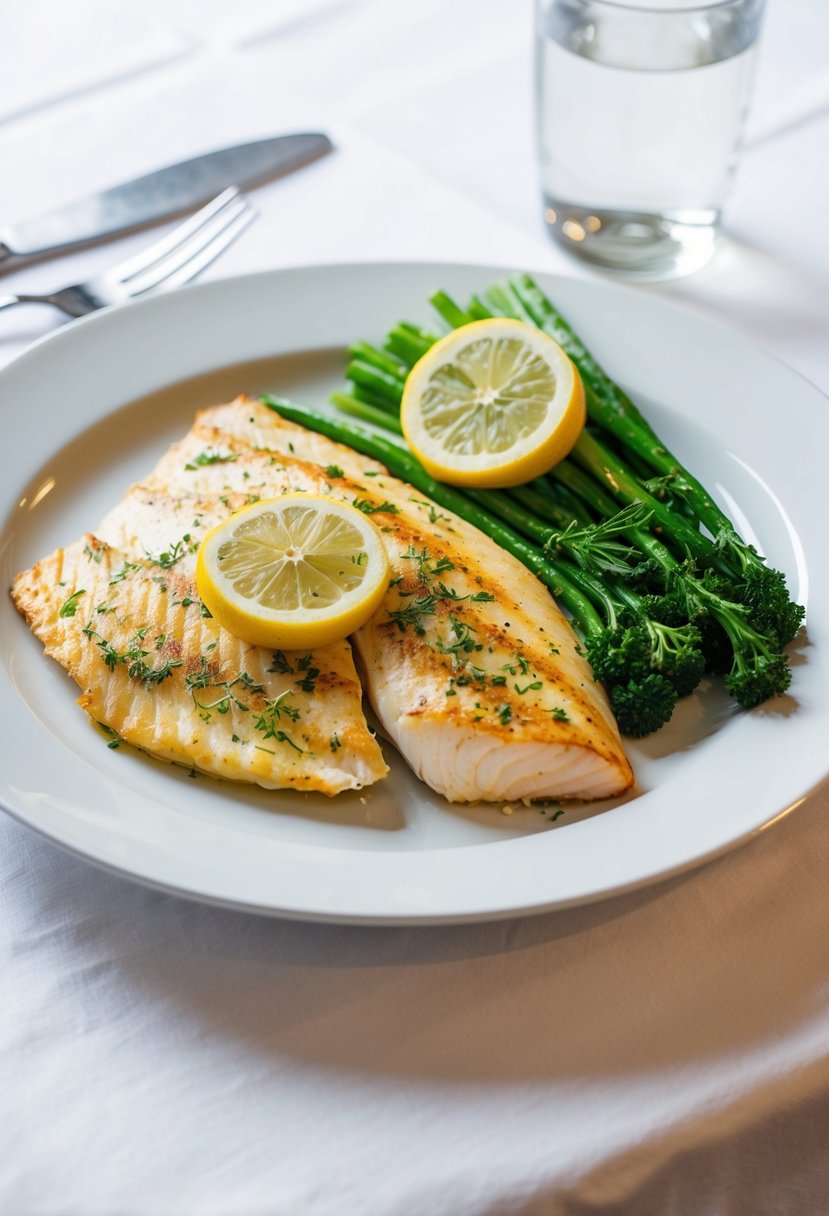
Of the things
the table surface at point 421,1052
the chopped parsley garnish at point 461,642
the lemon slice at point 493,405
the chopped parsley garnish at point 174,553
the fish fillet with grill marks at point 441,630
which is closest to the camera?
the table surface at point 421,1052

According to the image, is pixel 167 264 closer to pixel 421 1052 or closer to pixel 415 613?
pixel 415 613

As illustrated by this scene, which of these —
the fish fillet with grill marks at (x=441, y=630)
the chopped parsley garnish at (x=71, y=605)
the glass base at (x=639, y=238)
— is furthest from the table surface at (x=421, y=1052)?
the glass base at (x=639, y=238)

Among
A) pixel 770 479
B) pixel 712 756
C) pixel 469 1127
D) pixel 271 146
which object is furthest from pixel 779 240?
pixel 469 1127

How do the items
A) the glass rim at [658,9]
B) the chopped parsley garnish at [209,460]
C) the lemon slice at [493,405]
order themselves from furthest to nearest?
the glass rim at [658,9] → the chopped parsley garnish at [209,460] → the lemon slice at [493,405]

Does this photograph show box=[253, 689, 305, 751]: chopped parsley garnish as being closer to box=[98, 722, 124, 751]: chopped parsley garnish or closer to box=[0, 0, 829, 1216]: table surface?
box=[98, 722, 124, 751]: chopped parsley garnish

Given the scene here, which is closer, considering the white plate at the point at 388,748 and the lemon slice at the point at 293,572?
the white plate at the point at 388,748

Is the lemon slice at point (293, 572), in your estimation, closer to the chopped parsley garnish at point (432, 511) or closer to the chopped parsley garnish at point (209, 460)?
the chopped parsley garnish at point (432, 511)

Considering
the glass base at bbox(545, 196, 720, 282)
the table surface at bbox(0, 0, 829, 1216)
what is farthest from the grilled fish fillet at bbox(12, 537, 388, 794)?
Answer: the glass base at bbox(545, 196, 720, 282)
